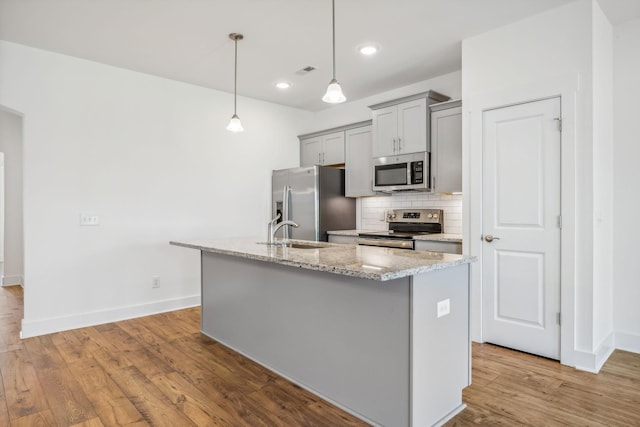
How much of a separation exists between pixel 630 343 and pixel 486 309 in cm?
116

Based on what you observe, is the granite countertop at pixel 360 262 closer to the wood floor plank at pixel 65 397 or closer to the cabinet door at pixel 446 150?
the wood floor plank at pixel 65 397

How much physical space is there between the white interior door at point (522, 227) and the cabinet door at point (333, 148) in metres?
2.23

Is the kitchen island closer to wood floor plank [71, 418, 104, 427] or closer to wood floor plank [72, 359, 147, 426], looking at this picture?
wood floor plank [72, 359, 147, 426]

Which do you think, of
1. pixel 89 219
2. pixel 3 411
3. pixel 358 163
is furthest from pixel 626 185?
pixel 89 219

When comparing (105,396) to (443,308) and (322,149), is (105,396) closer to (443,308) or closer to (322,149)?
(443,308)

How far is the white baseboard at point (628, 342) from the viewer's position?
3.17 m

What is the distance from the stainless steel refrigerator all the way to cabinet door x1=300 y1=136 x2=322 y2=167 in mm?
554

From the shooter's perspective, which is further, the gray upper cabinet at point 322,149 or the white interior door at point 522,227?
the gray upper cabinet at point 322,149

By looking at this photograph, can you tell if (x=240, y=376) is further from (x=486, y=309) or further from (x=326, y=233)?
(x=326, y=233)

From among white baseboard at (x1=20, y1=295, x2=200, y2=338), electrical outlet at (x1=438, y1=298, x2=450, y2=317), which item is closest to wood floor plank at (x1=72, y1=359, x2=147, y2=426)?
white baseboard at (x1=20, y1=295, x2=200, y2=338)

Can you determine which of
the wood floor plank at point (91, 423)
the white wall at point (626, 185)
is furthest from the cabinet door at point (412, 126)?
the wood floor plank at point (91, 423)

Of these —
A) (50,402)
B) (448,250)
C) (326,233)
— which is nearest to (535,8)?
(448,250)

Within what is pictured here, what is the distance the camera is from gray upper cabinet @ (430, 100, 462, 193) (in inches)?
154

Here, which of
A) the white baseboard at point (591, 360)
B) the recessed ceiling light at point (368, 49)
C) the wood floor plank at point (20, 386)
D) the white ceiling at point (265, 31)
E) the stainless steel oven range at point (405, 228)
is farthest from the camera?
the stainless steel oven range at point (405, 228)
